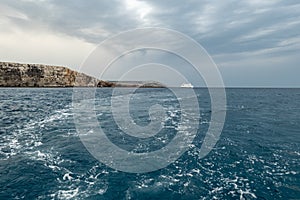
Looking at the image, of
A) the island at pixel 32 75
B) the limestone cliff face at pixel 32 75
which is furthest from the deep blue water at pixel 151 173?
the limestone cliff face at pixel 32 75

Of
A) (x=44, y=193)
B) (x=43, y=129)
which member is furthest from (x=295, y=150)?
(x=43, y=129)

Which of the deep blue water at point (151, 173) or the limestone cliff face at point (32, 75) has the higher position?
→ the limestone cliff face at point (32, 75)

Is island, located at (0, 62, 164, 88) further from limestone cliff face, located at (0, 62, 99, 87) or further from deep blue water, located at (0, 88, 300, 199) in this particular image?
deep blue water, located at (0, 88, 300, 199)

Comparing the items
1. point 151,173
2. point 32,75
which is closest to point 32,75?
point 32,75

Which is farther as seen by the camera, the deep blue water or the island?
the island

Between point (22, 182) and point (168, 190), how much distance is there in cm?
776

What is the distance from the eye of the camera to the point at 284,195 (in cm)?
969

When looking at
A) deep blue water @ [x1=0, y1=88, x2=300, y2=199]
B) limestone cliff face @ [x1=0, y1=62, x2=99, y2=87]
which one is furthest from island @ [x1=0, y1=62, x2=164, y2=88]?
deep blue water @ [x1=0, y1=88, x2=300, y2=199]

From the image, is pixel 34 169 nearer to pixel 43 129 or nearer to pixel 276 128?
Result: pixel 43 129

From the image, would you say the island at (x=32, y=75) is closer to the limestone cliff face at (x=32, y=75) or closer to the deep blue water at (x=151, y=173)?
the limestone cliff face at (x=32, y=75)

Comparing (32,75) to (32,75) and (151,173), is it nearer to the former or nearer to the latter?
(32,75)

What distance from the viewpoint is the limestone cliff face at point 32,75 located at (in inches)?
5369

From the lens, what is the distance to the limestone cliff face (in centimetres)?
13638

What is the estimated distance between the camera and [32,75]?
147 m
